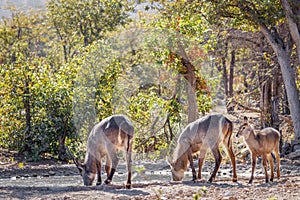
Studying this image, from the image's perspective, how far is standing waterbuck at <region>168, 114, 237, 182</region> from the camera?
35.5 feet

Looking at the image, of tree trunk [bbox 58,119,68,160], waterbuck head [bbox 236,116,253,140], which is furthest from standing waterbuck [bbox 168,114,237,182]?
tree trunk [bbox 58,119,68,160]

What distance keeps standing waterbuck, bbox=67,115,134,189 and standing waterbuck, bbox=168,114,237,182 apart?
5.26 feet

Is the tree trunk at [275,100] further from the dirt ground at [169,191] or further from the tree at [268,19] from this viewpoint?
the dirt ground at [169,191]

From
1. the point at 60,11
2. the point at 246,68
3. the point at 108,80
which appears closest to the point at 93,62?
the point at 108,80

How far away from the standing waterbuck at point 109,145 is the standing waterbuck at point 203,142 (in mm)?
1602

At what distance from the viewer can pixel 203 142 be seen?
11.1 meters

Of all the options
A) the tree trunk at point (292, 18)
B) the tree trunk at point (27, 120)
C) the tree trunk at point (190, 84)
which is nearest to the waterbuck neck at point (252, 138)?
the tree trunk at point (292, 18)

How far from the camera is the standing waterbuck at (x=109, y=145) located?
33.2 feet

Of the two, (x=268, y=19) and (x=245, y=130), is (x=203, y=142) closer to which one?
(x=245, y=130)

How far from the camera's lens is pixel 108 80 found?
1922 centimetres

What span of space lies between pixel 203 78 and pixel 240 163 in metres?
3.50

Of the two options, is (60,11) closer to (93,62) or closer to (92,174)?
(93,62)

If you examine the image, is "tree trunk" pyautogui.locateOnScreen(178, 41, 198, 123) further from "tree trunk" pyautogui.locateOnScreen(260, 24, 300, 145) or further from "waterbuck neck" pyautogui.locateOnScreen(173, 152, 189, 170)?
"waterbuck neck" pyautogui.locateOnScreen(173, 152, 189, 170)

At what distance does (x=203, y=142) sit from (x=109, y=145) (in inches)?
81.5
